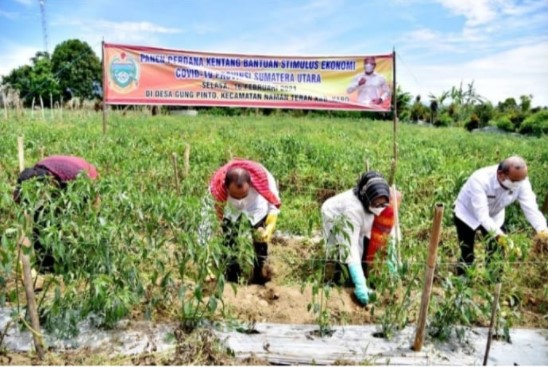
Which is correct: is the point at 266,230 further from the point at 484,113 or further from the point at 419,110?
the point at 419,110

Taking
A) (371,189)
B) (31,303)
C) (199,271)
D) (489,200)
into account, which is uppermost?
(371,189)

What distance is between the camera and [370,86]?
584cm

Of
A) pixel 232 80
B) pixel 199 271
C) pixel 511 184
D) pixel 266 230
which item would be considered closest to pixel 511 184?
pixel 511 184

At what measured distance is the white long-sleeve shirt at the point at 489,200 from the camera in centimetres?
329

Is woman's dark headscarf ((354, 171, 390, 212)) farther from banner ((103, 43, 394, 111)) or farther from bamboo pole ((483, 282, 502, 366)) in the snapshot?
banner ((103, 43, 394, 111))

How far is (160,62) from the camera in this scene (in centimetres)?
612

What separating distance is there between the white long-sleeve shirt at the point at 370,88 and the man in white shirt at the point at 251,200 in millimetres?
2919

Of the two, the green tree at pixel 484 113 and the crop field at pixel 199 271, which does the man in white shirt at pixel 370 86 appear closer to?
the crop field at pixel 199 271

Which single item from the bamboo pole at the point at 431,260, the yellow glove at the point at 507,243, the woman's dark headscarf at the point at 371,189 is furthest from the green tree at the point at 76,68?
the bamboo pole at the point at 431,260

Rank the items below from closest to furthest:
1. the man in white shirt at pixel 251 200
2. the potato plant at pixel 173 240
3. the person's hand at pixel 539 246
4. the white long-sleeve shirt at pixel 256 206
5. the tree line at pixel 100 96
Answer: the potato plant at pixel 173 240, the man in white shirt at pixel 251 200, the white long-sleeve shirt at pixel 256 206, the person's hand at pixel 539 246, the tree line at pixel 100 96

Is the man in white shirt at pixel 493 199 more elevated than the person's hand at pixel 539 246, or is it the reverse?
the man in white shirt at pixel 493 199

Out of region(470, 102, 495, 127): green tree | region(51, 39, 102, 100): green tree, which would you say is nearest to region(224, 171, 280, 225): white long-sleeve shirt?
region(470, 102, 495, 127): green tree

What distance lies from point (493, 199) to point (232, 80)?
381cm

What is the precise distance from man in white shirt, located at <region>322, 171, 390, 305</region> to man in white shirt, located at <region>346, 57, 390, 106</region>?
2851 mm
